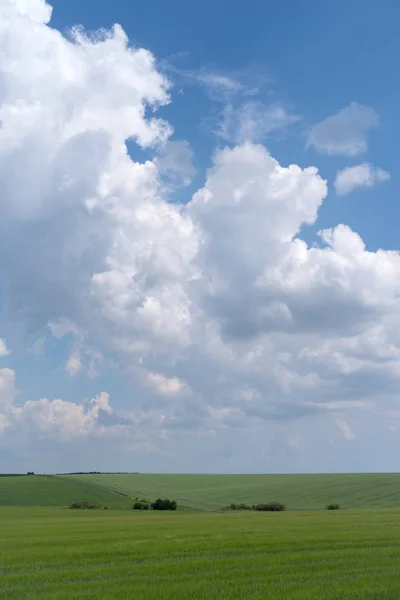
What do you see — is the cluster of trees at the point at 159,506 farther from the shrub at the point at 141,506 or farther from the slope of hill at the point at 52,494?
the slope of hill at the point at 52,494

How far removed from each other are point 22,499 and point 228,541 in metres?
Answer: 95.3

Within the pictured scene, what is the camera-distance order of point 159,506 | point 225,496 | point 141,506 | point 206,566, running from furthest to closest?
point 225,496 < point 141,506 < point 159,506 < point 206,566

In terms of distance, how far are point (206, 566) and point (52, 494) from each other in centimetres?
10808

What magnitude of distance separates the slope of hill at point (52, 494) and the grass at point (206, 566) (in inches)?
3091

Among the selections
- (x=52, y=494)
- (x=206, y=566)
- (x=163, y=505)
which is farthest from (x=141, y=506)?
(x=206, y=566)

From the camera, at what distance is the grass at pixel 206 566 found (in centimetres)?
1634

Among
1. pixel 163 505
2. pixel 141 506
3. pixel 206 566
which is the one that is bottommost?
pixel 141 506

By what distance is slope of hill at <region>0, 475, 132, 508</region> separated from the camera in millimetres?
107875

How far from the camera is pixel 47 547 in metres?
27.9

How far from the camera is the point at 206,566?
2038 centimetres

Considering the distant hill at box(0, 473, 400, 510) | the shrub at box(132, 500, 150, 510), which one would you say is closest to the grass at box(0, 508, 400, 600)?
the shrub at box(132, 500, 150, 510)

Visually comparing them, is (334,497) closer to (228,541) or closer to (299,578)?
(228,541)

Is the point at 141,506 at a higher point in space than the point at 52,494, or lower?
lower

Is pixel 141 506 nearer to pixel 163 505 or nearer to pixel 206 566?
pixel 163 505
